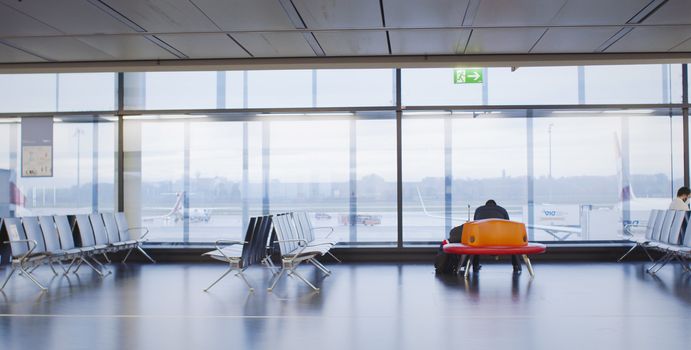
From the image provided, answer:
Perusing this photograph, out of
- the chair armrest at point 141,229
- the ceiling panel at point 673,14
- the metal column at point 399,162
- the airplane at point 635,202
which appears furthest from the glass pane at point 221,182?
the ceiling panel at point 673,14

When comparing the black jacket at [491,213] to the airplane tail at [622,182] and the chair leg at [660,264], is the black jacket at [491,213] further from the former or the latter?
the airplane tail at [622,182]

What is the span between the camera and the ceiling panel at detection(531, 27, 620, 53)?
4745 mm

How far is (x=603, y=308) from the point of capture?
5977mm

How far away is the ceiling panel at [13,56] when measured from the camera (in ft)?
16.6

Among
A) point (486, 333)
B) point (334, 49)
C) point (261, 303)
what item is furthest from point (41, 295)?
point (486, 333)

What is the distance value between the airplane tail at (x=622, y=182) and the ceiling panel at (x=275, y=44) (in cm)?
700

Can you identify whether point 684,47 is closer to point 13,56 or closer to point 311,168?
point 13,56

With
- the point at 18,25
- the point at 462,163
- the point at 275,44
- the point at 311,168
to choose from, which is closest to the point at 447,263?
the point at 462,163

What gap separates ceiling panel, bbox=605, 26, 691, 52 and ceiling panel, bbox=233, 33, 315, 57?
2.65 meters

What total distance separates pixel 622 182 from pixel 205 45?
802cm

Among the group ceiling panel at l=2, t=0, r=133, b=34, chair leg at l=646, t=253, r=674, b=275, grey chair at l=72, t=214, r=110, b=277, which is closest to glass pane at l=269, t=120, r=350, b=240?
grey chair at l=72, t=214, r=110, b=277

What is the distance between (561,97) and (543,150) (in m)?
0.95

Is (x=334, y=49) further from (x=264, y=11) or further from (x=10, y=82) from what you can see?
(x=10, y=82)

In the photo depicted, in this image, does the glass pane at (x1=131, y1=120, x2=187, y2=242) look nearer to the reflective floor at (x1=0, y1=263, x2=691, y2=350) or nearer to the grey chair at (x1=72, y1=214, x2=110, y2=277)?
the grey chair at (x1=72, y1=214, x2=110, y2=277)
